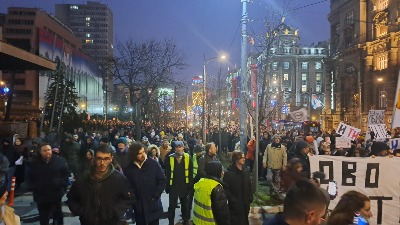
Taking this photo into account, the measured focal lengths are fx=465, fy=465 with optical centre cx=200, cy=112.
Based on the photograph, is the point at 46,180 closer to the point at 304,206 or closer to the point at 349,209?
the point at 349,209

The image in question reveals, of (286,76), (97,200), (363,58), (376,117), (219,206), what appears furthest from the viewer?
(286,76)

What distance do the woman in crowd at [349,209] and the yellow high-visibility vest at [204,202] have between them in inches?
68.7

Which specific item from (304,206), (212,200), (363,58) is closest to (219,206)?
(212,200)

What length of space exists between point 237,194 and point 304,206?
4.25 m

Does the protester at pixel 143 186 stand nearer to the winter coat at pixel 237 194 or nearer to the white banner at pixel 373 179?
the winter coat at pixel 237 194

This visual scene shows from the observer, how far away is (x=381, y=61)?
58.9 meters

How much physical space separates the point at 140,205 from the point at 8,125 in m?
18.4

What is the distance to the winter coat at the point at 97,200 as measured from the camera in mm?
5641

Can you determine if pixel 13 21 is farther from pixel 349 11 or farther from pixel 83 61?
pixel 349 11

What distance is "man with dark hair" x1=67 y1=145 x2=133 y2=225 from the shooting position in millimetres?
5645

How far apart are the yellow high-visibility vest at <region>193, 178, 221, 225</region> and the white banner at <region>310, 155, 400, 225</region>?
11.3 feet

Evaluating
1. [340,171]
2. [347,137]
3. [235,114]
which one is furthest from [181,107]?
[340,171]

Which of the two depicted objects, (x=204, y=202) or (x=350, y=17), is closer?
(x=204, y=202)

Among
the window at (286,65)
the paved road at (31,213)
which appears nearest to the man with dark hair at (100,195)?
the paved road at (31,213)
